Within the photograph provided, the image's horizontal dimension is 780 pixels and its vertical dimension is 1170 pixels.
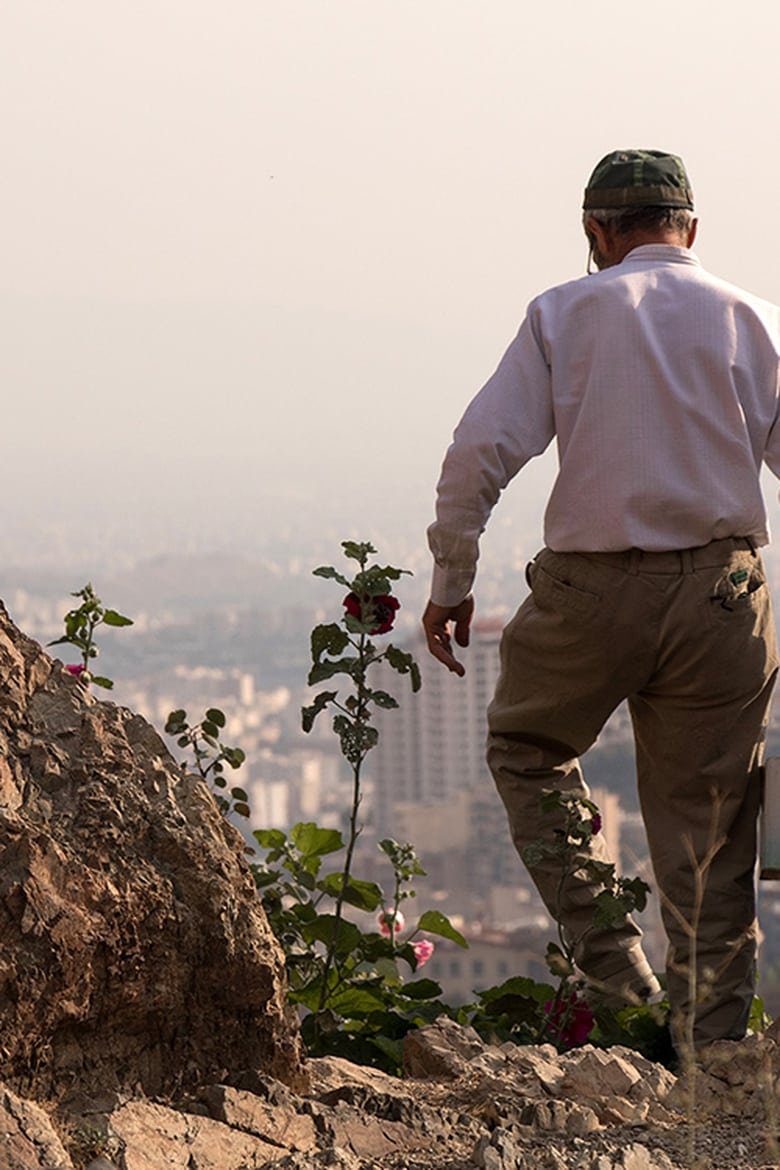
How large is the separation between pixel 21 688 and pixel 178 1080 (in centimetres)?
69

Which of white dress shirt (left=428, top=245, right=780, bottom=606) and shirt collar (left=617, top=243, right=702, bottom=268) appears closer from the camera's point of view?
white dress shirt (left=428, top=245, right=780, bottom=606)

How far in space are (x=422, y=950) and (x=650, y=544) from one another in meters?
1.33

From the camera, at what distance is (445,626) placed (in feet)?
12.6

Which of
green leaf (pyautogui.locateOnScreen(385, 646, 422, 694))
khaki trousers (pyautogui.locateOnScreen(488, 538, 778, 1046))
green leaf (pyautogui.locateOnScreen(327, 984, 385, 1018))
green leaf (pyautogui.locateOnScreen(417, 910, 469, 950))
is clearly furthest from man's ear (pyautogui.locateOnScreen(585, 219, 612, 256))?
green leaf (pyautogui.locateOnScreen(327, 984, 385, 1018))

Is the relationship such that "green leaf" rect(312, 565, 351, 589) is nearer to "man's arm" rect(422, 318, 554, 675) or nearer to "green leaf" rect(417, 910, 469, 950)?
"man's arm" rect(422, 318, 554, 675)

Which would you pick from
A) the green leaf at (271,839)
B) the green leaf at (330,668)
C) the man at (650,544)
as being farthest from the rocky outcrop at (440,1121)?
the green leaf at (271,839)

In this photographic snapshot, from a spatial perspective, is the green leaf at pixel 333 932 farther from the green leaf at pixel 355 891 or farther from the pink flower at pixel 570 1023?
the pink flower at pixel 570 1023

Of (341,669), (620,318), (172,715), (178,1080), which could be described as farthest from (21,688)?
(620,318)

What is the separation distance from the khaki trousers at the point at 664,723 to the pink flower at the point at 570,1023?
12cm

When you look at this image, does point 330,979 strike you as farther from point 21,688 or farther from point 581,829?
point 21,688

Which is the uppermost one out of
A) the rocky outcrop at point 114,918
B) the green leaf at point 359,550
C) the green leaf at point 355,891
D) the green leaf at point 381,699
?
the green leaf at point 359,550

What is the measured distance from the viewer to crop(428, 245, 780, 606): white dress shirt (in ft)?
12.0

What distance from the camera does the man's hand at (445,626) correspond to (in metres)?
3.79

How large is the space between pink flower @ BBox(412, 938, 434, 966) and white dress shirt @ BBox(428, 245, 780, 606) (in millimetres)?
1005
